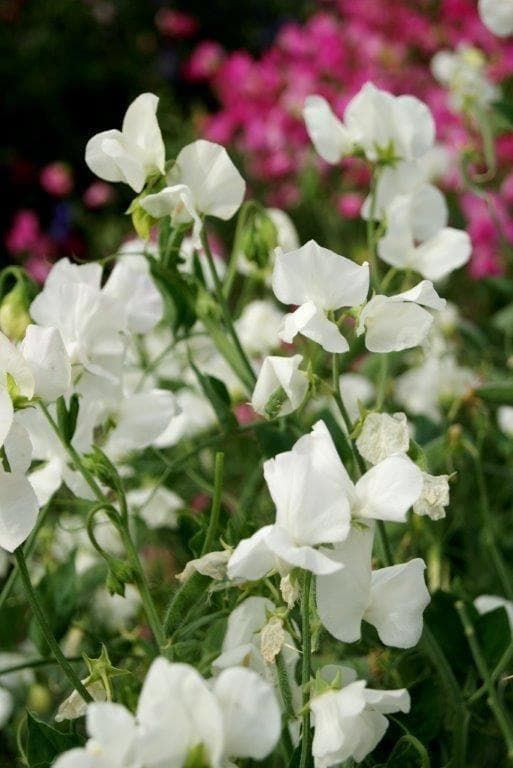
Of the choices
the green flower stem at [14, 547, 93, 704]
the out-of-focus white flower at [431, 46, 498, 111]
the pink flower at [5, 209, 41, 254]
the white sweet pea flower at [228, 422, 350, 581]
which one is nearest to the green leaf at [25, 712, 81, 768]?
the green flower stem at [14, 547, 93, 704]

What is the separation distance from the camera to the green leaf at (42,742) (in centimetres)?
61

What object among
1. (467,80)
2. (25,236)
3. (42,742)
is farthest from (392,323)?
(25,236)

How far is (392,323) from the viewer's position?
2.08ft

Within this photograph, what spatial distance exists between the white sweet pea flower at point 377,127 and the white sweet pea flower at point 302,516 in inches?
14.7

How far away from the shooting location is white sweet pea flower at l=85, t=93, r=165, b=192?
70 centimetres

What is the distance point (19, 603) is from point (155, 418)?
37cm

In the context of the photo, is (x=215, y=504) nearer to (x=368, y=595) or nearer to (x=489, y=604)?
(x=368, y=595)

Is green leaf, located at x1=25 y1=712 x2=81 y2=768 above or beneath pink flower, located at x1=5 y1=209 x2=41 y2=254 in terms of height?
above

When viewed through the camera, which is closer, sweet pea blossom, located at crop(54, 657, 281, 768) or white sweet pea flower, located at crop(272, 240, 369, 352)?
sweet pea blossom, located at crop(54, 657, 281, 768)

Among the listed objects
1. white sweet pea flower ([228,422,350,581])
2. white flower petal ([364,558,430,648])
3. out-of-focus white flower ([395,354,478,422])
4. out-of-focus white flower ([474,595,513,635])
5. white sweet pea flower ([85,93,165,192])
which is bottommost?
out-of-focus white flower ([395,354,478,422])

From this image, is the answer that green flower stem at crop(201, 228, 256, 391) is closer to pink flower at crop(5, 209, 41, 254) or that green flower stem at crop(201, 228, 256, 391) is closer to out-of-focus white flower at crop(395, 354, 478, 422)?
out-of-focus white flower at crop(395, 354, 478, 422)

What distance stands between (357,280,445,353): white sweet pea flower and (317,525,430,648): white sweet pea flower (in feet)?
0.34

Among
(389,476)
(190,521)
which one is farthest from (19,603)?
(389,476)

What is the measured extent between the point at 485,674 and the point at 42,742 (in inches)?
10.7
